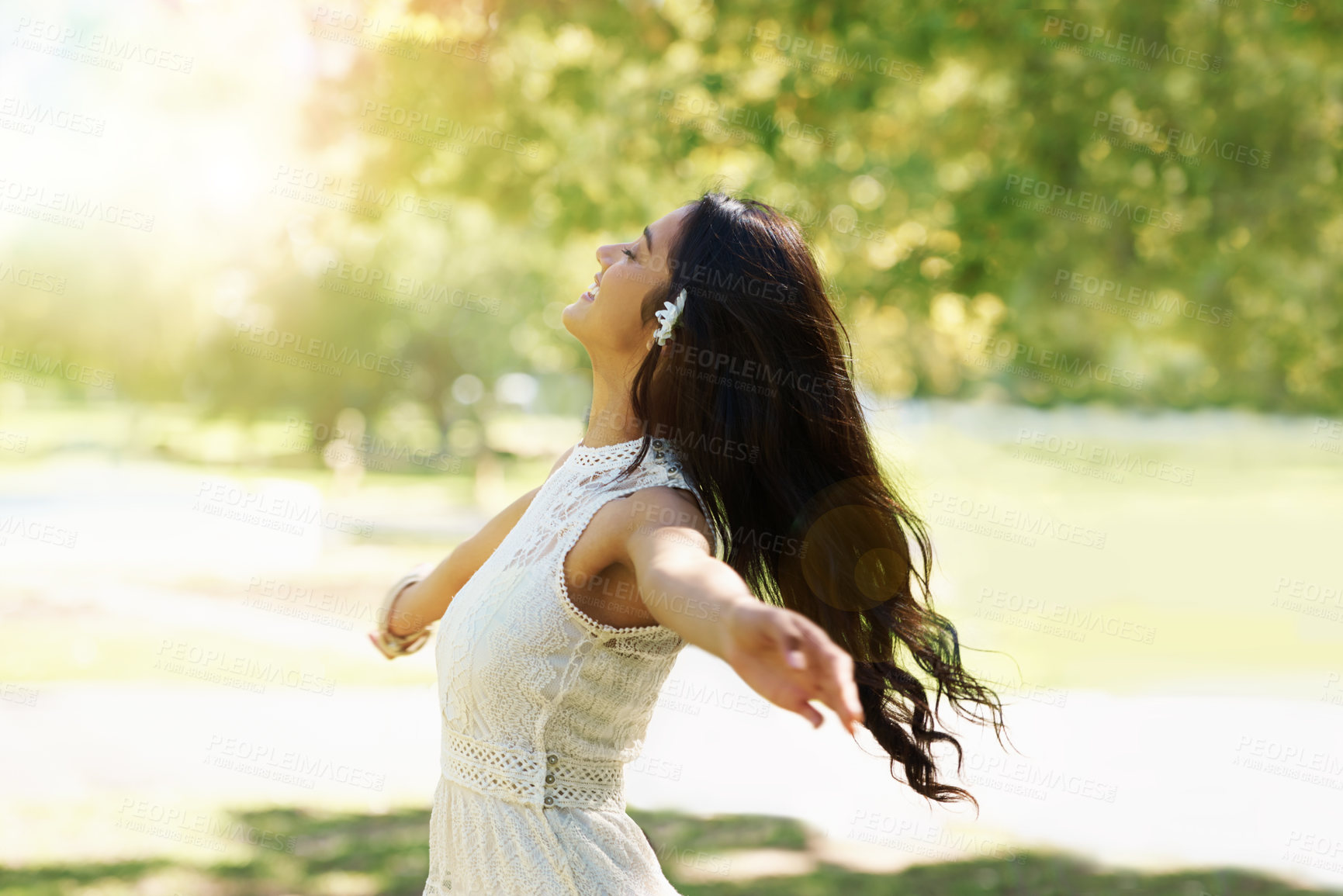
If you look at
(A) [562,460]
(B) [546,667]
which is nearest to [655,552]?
(B) [546,667]

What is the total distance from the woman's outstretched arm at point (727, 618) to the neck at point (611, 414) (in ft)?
1.00

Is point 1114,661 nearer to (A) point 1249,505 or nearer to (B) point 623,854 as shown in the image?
(B) point 623,854

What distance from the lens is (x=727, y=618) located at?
1.59m

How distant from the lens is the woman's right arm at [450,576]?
268 cm

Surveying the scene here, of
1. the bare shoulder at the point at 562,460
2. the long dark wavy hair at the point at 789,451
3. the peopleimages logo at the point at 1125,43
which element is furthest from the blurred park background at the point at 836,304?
the bare shoulder at the point at 562,460

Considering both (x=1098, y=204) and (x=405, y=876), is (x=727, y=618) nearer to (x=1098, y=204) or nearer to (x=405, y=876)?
(x=405, y=876)

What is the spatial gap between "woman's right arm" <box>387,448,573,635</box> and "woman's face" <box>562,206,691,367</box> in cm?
29

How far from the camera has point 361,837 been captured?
5477 mm

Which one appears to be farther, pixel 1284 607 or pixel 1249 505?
pixel 1249 505

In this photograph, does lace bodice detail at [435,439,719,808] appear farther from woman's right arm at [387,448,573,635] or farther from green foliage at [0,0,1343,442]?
green foliage at [0,0,1343,442]

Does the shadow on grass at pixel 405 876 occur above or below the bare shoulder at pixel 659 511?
below

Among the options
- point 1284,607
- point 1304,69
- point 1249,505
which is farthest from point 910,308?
point 1249,505

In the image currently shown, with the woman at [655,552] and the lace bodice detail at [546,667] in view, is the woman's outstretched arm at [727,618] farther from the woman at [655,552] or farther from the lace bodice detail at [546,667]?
the lace bodice detail at [546,667]

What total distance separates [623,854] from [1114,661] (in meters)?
9.63
